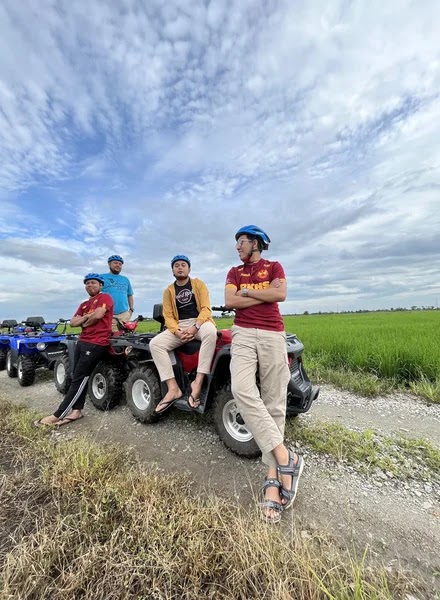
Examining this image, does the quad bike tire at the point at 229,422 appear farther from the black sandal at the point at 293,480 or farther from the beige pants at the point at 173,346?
the black sandal at the point at 293,480

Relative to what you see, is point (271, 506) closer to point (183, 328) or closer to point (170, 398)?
point (170, 398)

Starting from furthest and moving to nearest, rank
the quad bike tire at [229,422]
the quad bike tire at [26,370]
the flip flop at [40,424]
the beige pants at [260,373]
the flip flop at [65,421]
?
the quad bike tire at [26,370] → the flip flop at [65,421] → the flip flop at [40,424] → the quad bike tire at [229,422] → the beige pants at [260,373]

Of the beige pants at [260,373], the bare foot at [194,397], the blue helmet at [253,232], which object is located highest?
the blue helmet at [253,232]

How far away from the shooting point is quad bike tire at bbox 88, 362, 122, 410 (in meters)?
5.02

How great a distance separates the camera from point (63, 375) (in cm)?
632

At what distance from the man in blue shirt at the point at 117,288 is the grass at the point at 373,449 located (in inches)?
161

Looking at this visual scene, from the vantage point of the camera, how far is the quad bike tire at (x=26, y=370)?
7.15m

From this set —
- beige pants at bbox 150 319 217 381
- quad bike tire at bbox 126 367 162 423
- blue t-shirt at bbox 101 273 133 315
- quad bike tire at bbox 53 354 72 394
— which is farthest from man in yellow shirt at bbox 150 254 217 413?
quad bike tire at bbox 53 354 72 394

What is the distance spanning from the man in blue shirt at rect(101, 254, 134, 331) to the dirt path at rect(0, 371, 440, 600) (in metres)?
1.92

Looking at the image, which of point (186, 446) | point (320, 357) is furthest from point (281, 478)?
point (320, 357)

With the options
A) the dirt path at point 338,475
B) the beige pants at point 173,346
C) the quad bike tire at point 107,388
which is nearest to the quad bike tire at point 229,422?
the dirt path at point 338,475

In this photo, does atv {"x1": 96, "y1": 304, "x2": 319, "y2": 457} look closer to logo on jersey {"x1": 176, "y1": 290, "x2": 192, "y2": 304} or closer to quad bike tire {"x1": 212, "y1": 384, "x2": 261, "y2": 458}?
quad bike tire {"x1": 212, "y1": 384, "x2": 261, "y2": 458}

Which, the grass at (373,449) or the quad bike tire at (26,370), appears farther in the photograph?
the quad bike tire at (26,370)

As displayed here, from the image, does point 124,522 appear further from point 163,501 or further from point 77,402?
point 77,402
